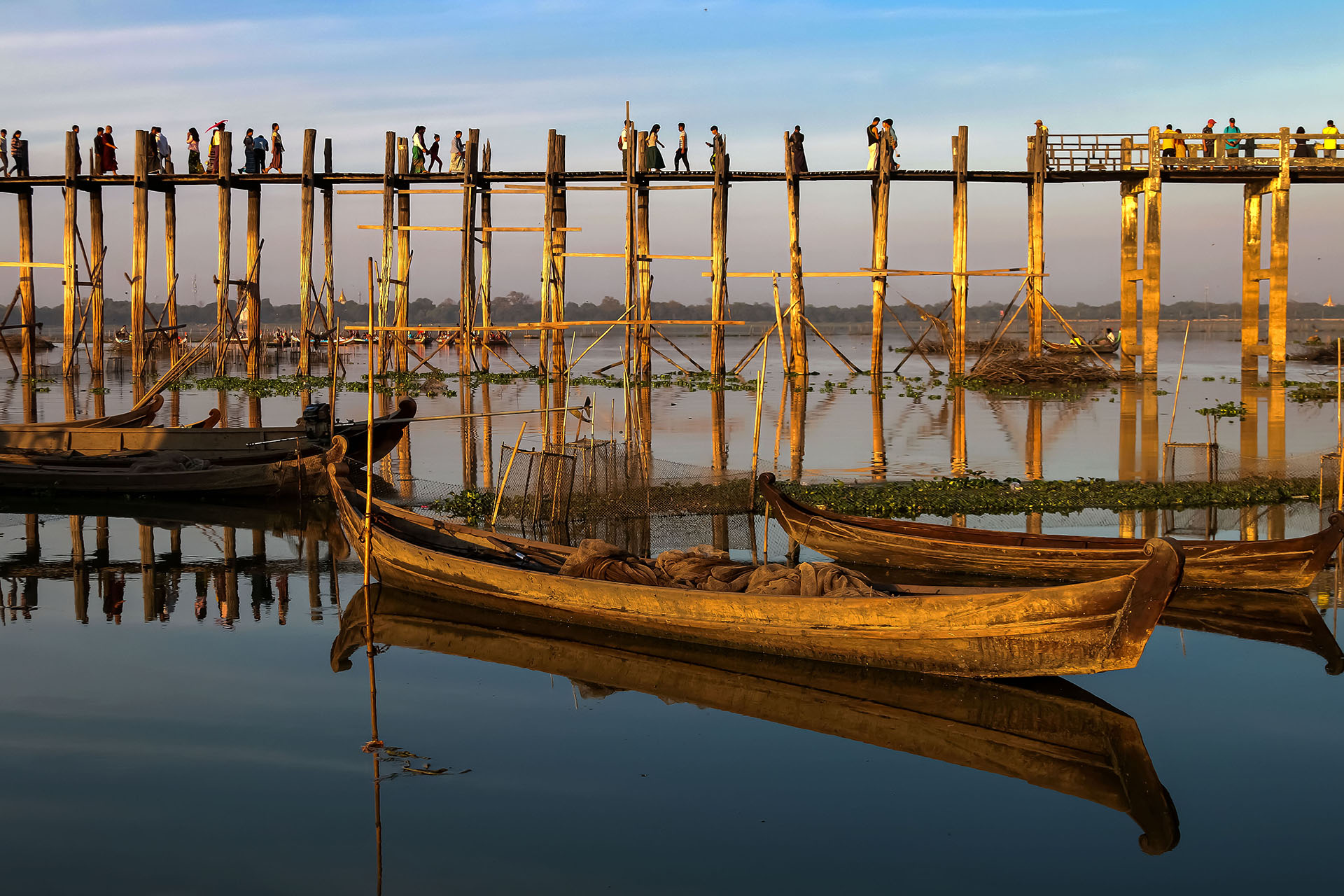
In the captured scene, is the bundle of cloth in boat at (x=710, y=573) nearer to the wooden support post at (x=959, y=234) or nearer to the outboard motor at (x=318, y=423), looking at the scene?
the outboard motor at (x=318, y=423)

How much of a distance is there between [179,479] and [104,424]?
114 inches

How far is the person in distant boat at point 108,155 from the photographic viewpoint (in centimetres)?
3095

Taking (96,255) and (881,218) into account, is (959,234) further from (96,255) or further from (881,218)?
(96,255)

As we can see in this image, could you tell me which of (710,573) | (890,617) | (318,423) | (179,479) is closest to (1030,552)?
(890,617)

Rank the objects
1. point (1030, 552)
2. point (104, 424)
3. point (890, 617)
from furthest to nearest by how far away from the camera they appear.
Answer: point (104, 424), point (1030, 552), point (890, 617)

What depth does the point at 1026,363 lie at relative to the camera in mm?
32125

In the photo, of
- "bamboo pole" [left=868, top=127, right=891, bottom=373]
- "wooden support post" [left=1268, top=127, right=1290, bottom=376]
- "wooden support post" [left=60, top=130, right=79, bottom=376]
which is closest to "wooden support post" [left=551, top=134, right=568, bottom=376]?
"bamboo pole" [left=868, top=127, right=891, bottom=373]

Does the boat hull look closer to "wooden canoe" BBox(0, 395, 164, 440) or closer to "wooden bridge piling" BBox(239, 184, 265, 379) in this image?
"wooden canoe" BBox(0, 395, 164, 440)

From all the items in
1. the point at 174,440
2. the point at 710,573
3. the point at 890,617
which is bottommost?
the point at 890,617

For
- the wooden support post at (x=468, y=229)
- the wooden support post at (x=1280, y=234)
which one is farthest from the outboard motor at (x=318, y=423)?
the wooden support post at (x=1280, y=234)

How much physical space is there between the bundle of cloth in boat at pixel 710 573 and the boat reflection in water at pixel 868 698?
48cm

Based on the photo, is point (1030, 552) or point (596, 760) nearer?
point (596, 760)

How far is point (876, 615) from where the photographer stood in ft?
27.7

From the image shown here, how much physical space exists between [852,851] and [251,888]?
2.95m
